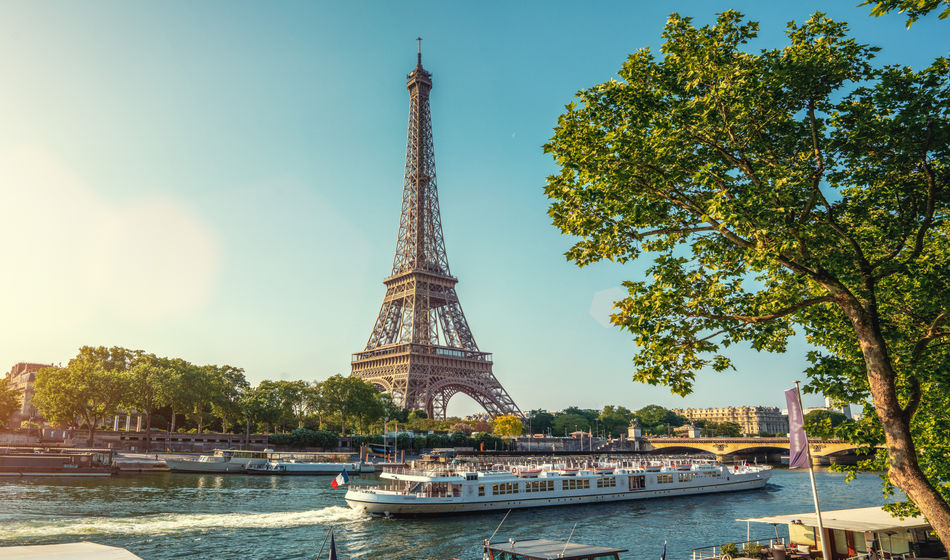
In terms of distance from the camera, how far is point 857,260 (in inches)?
468

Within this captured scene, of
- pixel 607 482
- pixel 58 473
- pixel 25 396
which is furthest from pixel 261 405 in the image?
Answer: pixel 25 396

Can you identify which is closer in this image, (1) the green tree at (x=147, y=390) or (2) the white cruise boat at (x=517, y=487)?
(2) the white cruise boat at (x=517, y=487)

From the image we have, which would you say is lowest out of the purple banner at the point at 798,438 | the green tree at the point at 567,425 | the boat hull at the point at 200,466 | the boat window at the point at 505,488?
the boat window at the point at 505,488

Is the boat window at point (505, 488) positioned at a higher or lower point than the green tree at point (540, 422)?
lower

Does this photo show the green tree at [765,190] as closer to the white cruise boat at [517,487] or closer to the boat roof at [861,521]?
the boat roof at [861,521]

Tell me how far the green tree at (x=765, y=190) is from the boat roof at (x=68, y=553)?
13168mm

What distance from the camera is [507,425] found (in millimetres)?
115625

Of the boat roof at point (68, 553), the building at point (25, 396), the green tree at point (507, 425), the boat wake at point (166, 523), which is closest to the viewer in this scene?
the boat roof at point (68, 553)

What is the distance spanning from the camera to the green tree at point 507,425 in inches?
4540

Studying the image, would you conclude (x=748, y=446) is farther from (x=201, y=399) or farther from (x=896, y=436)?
(x=896, y=436)

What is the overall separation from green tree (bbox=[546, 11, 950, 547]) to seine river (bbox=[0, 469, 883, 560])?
886 inches

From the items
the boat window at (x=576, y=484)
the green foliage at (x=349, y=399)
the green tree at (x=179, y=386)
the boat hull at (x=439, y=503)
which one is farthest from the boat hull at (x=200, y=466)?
the boat window at (x=576, y=484)

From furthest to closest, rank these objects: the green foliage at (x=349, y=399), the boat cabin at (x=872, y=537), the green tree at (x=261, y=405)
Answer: the green foliage at (x=349, y=399) → the green tree at (x=261, y=405) → the boat cabin at (x=872, y=537)

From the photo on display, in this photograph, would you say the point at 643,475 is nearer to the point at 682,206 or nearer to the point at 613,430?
the point at 682,206
